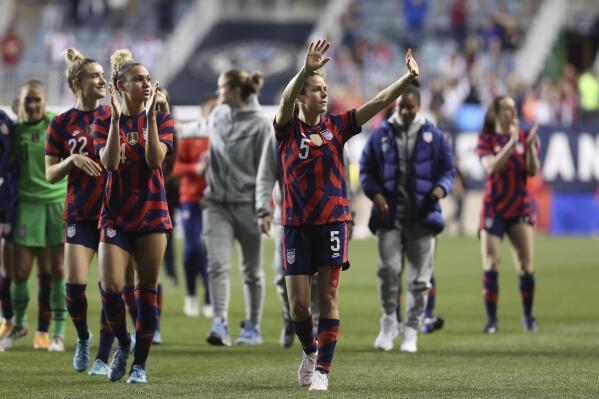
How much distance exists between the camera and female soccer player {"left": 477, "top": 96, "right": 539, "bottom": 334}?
13.2 metres

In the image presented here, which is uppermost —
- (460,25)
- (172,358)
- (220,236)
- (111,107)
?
(460,25)

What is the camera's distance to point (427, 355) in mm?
11453

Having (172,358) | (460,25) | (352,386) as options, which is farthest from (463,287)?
(460,25)

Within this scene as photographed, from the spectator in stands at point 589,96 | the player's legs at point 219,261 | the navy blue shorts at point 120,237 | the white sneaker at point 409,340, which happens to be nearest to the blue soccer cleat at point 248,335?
the player's legs at point 219,261

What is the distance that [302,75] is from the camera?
28.6 feet

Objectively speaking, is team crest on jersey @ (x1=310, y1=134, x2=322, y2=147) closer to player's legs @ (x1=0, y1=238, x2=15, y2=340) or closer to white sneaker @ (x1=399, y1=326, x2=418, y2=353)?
white sneaker @ (x1=399, y1=326, x2=418, y2=353)

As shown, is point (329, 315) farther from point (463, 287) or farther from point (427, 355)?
point (463, 287)

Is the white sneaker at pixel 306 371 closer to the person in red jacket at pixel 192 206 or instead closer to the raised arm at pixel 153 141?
the raised arm at pixel 153 141

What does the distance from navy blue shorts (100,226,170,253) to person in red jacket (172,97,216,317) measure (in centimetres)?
545

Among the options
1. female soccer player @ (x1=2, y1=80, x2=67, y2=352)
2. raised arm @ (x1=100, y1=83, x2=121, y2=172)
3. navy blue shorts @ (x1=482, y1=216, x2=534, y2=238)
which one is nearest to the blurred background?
navy blue shorts @ (x1=482, y1=216, x2=534, y2=238)

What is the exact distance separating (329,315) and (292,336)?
9.34 feet

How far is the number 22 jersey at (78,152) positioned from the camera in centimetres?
1000

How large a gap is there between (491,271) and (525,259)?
1.15 feet

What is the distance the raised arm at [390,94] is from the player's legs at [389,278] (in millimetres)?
2820
